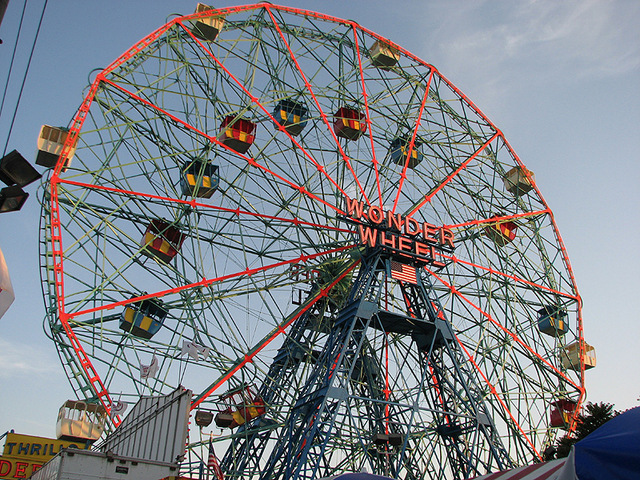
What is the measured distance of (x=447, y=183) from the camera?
1013 inches

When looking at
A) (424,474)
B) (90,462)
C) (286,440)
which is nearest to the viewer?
(90,462)

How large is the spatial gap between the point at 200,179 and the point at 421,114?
10.1m

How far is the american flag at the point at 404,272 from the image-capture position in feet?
68.1

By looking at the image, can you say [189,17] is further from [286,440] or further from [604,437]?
[604,437]

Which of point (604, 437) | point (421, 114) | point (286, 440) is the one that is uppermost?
point (421, 114)

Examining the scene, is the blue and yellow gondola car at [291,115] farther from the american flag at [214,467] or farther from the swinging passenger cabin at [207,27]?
the american flag at [214,467]

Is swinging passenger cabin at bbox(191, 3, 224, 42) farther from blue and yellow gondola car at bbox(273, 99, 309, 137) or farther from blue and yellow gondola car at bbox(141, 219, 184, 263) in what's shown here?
blue and yellow gondola car at bbox(141, 219, 184, 263)

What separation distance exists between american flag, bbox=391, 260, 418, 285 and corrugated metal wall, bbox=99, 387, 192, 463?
8.92 meters

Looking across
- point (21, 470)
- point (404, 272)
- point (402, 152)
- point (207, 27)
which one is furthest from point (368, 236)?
point (21, 470)

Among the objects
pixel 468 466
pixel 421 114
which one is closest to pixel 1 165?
pixel 468 466

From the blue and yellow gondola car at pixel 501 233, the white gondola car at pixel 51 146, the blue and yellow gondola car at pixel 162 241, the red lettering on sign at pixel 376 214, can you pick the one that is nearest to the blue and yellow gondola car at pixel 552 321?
the blue and yellow gondola car at pixel 501 233

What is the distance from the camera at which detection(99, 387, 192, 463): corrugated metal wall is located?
13.7m

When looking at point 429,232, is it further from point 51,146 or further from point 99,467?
point 99,467

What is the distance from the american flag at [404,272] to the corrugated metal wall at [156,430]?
8.92 metres
